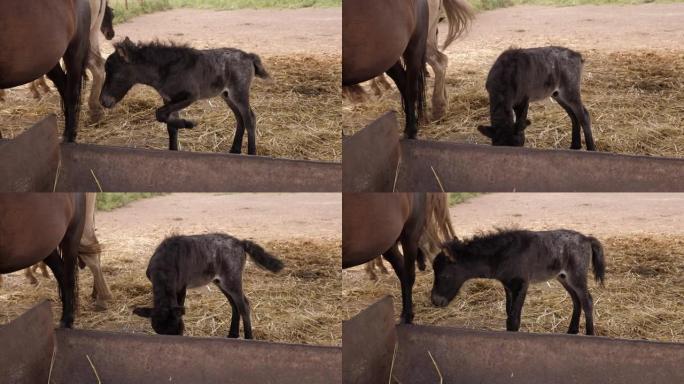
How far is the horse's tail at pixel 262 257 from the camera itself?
4.02 meters

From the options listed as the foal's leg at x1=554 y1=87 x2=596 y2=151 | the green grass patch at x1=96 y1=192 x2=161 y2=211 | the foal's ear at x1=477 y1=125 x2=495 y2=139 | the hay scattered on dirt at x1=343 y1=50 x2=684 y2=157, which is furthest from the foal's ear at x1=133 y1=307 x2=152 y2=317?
the foal's leg at x1=554 y1=87 x2=596 y2=151

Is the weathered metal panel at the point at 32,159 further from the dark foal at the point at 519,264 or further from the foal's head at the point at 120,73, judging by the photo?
the dark foal at the point at 519,264

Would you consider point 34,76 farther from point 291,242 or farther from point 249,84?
point 291,242

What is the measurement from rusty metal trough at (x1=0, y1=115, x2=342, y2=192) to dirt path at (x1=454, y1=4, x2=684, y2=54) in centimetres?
82

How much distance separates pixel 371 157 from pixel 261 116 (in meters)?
0.51

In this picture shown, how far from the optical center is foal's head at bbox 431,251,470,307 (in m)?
4.02

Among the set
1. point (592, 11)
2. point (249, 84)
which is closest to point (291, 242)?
point (249, 84)

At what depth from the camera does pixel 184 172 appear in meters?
3.63

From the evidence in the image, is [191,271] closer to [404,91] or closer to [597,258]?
[404,91]

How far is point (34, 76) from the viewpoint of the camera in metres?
3.69

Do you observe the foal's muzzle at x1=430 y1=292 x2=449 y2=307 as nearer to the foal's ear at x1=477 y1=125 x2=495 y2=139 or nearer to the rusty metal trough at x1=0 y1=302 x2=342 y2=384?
the rusty metal trough at x1=0 y1=302 x2=342 y2=384

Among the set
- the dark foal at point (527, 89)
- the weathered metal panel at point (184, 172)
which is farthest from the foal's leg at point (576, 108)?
the weathered metal panel at point (184, 172)

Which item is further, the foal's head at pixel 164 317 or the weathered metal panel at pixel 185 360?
the foal's head at pixel 164 317

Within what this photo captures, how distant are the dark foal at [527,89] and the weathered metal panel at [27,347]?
67.8 inches
